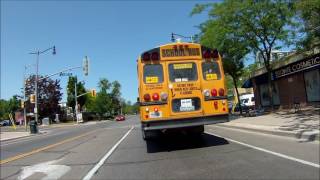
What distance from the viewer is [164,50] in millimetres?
14844

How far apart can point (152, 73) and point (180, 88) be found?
1.04 metres

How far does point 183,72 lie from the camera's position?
14.8 m

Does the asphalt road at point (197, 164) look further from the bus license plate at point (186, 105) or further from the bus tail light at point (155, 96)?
the bus tail light at point (155, 96)

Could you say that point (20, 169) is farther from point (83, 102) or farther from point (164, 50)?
point (83, 102)

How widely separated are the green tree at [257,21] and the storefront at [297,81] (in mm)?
3201

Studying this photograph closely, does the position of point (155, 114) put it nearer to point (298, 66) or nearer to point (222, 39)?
point (222, 39)

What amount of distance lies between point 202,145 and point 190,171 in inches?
213

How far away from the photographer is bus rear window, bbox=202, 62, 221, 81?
1473 centimetres

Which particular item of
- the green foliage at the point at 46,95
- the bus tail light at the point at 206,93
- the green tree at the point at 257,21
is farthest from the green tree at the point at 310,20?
the green foliage at the point at 46,95

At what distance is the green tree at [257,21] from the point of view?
97.8ft

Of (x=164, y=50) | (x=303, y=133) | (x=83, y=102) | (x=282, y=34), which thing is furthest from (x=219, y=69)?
(x=83, y=102)

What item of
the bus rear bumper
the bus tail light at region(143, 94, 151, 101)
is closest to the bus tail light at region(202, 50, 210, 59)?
the bus rear bumper

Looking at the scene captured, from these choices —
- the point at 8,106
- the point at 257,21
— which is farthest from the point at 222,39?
the point at 8,106

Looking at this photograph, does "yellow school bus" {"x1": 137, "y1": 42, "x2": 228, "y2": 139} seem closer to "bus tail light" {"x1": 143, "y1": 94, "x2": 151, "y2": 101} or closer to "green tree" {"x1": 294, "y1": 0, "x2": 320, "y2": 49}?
"bus tail light" {"x1": 143, "y1": 94, "x2": 151, "y2": 101}
